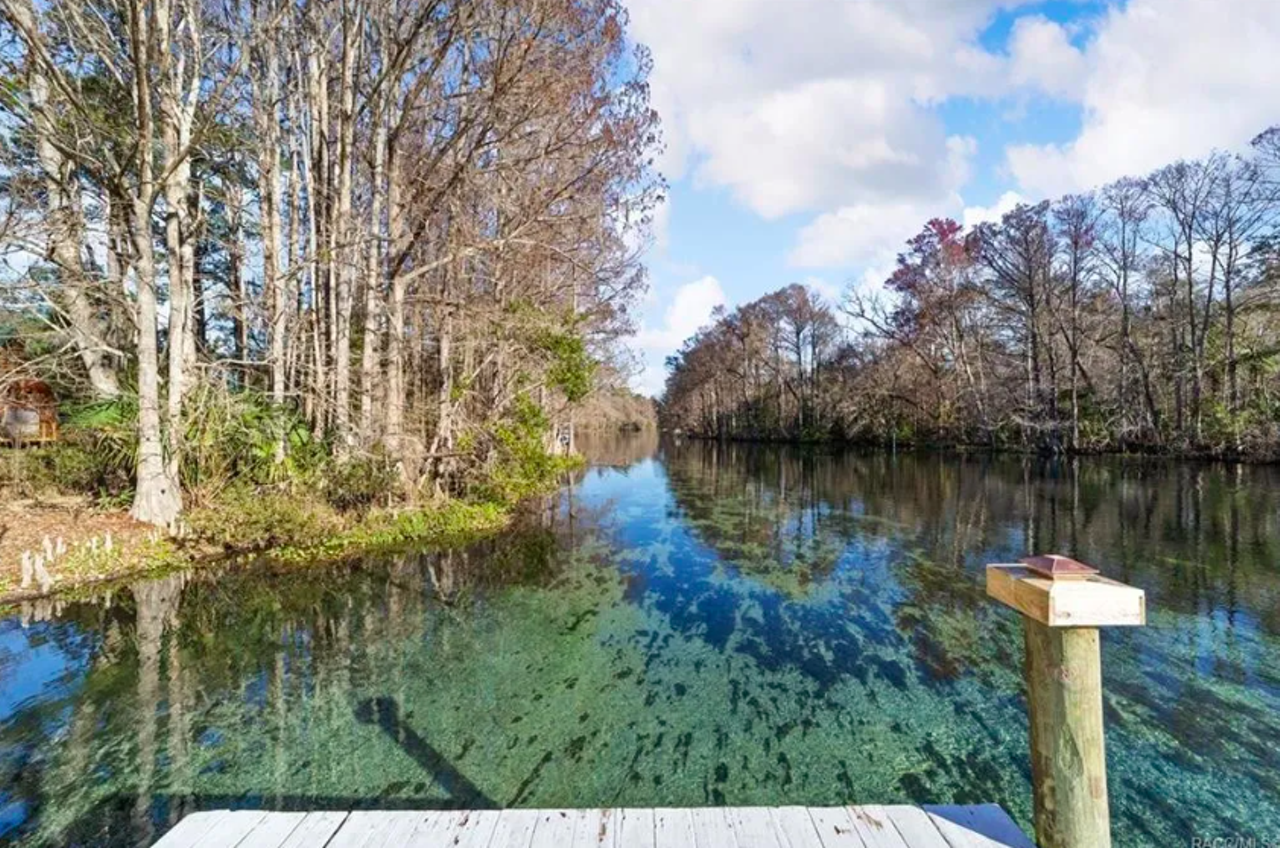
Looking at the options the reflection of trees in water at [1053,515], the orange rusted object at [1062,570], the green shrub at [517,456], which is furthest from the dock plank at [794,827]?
the green shrub at [517,456]

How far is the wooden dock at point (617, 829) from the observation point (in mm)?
1844

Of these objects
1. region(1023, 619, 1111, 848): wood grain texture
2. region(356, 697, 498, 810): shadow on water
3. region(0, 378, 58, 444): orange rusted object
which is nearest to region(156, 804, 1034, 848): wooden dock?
region(1023, 619, 1111, 848): wood grain texture

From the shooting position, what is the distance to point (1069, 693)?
176 cm

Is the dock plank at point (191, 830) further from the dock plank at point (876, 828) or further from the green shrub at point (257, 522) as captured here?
the green shrub at point (257, 522)

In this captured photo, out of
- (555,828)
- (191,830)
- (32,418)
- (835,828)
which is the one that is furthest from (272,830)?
(32,418)

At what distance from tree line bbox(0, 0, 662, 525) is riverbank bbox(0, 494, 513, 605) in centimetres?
58

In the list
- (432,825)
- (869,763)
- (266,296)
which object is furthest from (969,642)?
(266,296)

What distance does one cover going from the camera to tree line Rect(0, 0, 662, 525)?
759 centimetres

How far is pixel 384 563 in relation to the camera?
306 inches

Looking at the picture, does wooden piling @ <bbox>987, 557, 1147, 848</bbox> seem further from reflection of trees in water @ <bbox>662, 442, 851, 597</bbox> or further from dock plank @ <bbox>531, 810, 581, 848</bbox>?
reflection of trees in water @ <bbox>662, 442, 851, 597</bbox>

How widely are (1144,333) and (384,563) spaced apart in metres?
30.3

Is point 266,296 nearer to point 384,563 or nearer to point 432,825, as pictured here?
point 384,563

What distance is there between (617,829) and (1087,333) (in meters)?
31.1

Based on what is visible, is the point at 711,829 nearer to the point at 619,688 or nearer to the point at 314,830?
the point at 314,830
